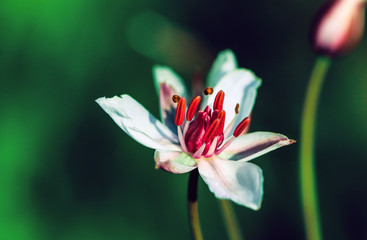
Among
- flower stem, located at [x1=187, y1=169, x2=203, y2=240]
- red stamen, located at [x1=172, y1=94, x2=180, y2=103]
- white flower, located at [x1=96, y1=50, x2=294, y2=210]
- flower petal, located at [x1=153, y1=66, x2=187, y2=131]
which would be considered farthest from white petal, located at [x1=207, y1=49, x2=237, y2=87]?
flower stem, located at [x1=187, y1=169, x2=203, y2=240]

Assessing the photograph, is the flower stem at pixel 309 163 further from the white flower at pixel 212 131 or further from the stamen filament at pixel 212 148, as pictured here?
the stamen filament at pixel 212 148

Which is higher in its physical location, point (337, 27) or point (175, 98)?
point (337, 27)

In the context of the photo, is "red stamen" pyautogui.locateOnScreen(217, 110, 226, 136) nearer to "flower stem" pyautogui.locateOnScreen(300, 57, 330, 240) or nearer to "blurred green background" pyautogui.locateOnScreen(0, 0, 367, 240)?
"flower stem" pyautogui.locateOnScreen(300, 57, 330, 240)

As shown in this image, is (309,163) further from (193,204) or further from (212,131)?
(193,204)

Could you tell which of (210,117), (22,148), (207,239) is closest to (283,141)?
(210,117)

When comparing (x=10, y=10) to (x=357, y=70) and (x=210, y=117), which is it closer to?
(x=210, y=117)

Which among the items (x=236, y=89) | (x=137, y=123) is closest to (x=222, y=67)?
(x=236, y=89)
